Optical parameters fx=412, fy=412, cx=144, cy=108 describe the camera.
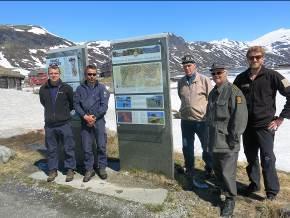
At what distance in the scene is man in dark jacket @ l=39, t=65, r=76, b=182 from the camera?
783 cm

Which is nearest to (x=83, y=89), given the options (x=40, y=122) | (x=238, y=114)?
(x=238, y=114)

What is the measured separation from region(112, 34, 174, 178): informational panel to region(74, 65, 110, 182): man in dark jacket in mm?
427

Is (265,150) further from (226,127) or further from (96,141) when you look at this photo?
(96,141)

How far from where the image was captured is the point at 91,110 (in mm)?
7586

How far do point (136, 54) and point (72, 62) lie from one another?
186 centimetres

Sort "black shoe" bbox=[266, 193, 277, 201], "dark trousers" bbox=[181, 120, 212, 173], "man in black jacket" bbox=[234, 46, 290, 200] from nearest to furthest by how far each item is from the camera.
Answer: "man in black jacket" bbox=[234, 46, 290, 200]
"black shoe" bbox=[266, 193, 277, 201]
"dark trousers" bbox=[181, 120, 212, 173]

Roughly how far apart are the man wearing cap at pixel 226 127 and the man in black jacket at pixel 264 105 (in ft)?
1.26

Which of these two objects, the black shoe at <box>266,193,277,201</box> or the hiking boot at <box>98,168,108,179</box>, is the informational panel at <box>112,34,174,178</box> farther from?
the black shoe at <box>266,193,277,201</box>

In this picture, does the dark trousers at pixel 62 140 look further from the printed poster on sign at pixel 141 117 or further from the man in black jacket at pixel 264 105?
the man in black jacket at pixel 264 105

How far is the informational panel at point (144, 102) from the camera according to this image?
7266 mm

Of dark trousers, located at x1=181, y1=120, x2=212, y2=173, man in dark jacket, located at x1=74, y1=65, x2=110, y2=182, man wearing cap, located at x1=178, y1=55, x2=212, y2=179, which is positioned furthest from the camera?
man in dark jacket, located at x1=74, y1=65, x2=110, y2=182

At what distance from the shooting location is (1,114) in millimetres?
21531

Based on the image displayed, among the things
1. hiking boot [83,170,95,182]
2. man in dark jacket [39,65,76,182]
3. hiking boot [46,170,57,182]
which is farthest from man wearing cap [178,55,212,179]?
hiking boot [46,170,57,182]

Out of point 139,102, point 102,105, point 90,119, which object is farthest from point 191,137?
point 90,119
